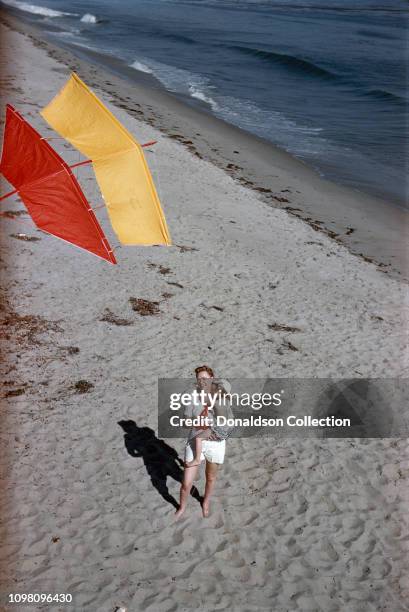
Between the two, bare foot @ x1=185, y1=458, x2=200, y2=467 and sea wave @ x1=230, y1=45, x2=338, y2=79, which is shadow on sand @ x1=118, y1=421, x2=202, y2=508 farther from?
sea wave @ x1=230, y1=45, x2=338, y2=79

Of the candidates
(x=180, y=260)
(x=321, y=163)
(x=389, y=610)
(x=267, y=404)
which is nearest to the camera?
(x=389, y=610)

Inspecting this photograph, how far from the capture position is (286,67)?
4319cm

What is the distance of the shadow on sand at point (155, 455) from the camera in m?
8.20

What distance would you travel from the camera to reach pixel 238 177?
2116 cm

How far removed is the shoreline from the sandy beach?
15cm

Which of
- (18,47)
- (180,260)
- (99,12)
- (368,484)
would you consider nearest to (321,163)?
(180,260)

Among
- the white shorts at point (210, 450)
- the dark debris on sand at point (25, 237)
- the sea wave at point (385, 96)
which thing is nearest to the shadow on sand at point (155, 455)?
the white shorts at point (210, 450)

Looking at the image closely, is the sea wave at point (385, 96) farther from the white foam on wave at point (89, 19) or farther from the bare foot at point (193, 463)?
the white foam on wave at point (89, 19)

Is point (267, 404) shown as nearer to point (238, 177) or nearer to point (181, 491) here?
point (181, 491)

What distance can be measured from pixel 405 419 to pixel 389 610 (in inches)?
152

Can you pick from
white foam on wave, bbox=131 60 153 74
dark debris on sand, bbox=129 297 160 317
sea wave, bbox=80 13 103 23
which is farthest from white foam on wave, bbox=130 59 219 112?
sea wave, bbox=80 13 103 23

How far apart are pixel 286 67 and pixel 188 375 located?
38293 millimetres

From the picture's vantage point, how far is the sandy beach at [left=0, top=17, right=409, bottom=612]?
7059 millimetres

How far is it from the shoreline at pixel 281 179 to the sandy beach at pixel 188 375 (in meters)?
0.15
